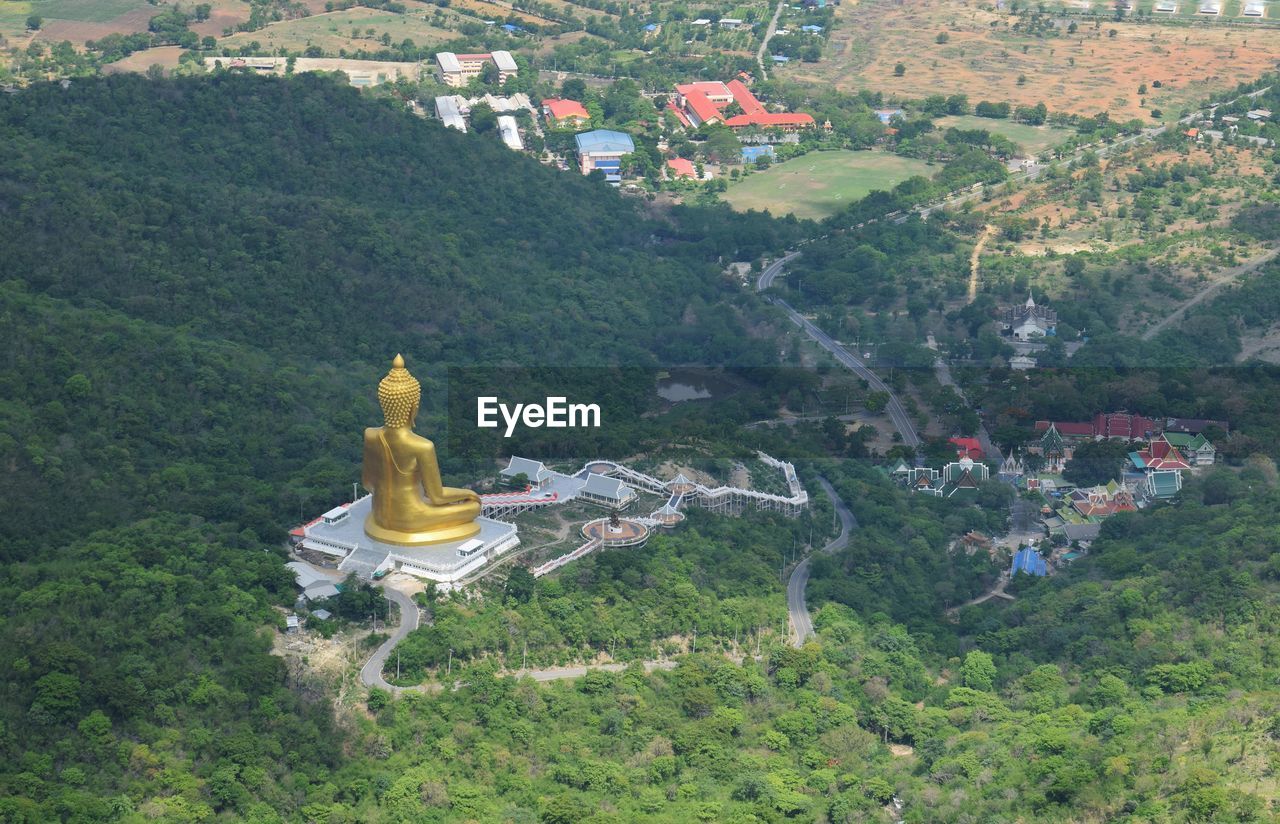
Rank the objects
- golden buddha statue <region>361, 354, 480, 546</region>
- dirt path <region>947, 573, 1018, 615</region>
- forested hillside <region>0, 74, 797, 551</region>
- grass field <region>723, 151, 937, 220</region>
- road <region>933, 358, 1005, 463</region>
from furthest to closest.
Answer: grass field <region>723, 151, 937, 220</region>, road <region>933, 358, 1005, 463</region>, dirt path <region>947, 573, 1018, 615</region>, forested hillside <region>0, 74, 797, 551</region>, golden buddha statue <region>361, 354, 480, 546</region>

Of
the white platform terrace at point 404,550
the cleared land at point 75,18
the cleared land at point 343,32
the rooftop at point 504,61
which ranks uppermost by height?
the cleared land at point 75,18

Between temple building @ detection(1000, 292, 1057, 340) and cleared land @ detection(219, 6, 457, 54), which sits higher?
cleared land @ detection(219, 6, 457, 54)

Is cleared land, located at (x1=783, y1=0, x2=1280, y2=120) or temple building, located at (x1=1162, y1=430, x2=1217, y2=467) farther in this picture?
cleared land, located at (x1=783, y1=0, x2=1280, y2=120)

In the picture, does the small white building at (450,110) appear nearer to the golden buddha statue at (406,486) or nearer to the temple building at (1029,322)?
the temple building at (1029,322)

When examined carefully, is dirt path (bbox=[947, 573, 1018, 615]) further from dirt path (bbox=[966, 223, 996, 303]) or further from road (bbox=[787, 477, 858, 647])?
dirt path (bbox=[966, 223, 996, 303])

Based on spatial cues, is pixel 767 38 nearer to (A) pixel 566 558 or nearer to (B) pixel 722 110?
(B) pixel 722 110

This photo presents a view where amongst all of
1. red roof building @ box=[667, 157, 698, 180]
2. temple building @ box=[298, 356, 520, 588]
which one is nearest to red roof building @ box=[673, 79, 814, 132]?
red roof building @ box=[667, 157, 698, 180]

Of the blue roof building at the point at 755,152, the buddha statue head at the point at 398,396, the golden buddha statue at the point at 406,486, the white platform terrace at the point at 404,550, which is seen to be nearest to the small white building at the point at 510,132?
the blue roof building at the point at 755,152
